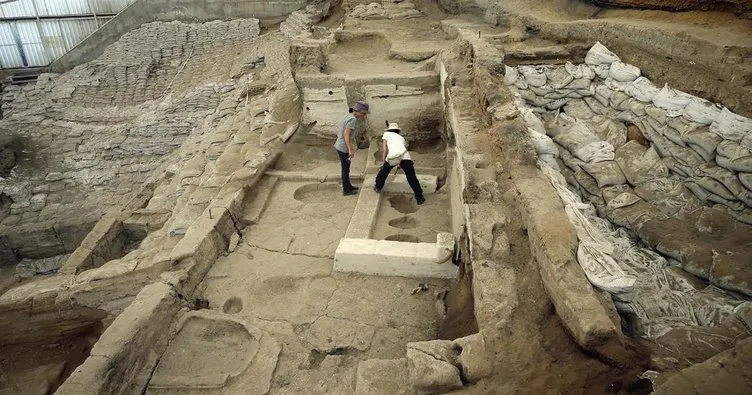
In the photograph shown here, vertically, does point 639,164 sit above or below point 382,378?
above

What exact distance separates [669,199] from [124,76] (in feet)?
48.4

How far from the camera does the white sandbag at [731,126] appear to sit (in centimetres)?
404

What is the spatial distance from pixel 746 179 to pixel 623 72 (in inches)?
95.0

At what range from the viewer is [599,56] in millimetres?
6312

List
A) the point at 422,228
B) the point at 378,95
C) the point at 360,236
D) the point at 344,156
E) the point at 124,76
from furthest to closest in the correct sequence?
the point at 124,76
the point at 378,95
the point at 344,156
the point at 422,228
the point at 360,236

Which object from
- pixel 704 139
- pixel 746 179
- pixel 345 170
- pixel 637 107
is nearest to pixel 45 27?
pixel 345 170

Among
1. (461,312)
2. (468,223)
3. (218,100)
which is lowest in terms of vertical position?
(218,100)

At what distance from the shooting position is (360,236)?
5.29 meters

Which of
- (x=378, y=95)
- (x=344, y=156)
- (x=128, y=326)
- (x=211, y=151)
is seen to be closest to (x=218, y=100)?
(x=211, y=151)

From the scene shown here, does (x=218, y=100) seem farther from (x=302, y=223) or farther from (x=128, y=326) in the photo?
(x=128, y=326)

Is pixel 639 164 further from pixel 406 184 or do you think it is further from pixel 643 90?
pixel 406 184

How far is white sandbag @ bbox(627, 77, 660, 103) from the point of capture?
525 centimetres

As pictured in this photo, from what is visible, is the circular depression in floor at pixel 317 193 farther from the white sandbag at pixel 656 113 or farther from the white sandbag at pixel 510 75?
the white sandbag at pixel 656 113

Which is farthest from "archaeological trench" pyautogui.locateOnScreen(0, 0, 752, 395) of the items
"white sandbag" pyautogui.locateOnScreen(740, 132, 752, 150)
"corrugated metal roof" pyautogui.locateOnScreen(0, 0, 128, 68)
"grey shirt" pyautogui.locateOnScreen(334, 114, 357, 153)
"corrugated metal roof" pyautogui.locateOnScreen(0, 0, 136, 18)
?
"corrugated metal roof" pyautogui.locateOnScreen(0, 0, 136, 18)
